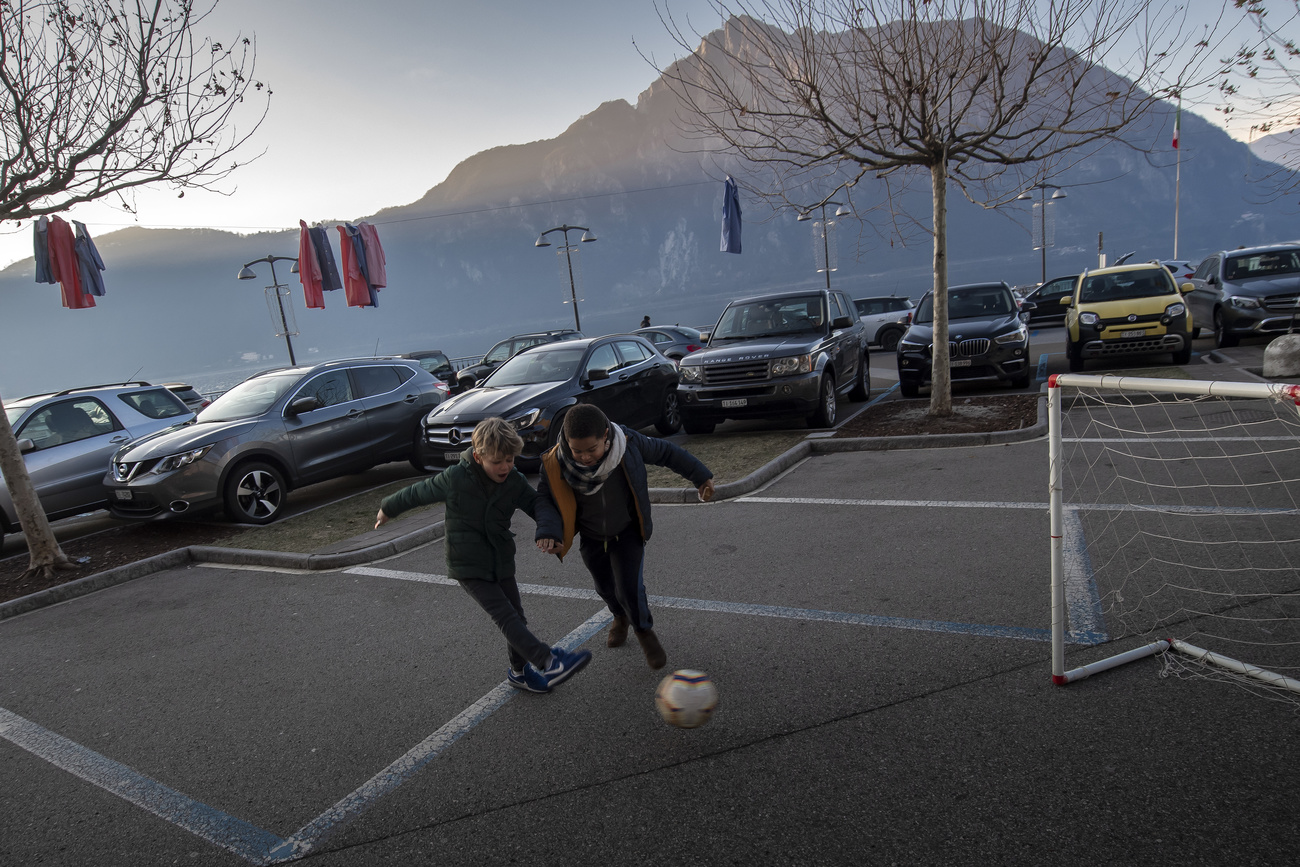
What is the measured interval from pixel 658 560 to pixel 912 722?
2.90 meters

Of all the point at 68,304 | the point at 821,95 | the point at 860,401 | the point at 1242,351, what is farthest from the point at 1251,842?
the point at 68,304

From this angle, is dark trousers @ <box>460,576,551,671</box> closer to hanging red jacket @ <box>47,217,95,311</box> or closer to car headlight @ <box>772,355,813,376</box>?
car headlight @ <box>772,355,813,376</box>

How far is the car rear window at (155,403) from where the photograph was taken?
10.4m

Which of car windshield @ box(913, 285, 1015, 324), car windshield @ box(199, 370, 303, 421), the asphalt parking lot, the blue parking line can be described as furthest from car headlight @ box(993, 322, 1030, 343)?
the blue parking line

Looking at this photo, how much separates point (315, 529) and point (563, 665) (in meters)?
5.61

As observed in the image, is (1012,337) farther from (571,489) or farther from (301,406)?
(301,406)

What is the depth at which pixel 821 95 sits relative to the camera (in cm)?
905

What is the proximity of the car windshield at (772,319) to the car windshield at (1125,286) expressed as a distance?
18.0ft

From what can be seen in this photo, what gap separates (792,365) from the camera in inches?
396

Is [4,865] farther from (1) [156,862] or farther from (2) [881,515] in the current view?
(2) [881,515]

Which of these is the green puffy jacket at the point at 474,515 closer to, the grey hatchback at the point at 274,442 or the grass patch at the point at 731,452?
the grass patch at the point at 731,452

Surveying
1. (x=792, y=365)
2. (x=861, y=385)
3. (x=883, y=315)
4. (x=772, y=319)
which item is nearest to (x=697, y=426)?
(x=792, y=365)

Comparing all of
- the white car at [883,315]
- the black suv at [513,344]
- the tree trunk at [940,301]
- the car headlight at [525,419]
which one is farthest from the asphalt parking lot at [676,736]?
the white car at [883,315]

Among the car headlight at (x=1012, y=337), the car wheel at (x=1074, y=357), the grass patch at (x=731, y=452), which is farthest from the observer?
the car wheel at (x=1074, y=357)
